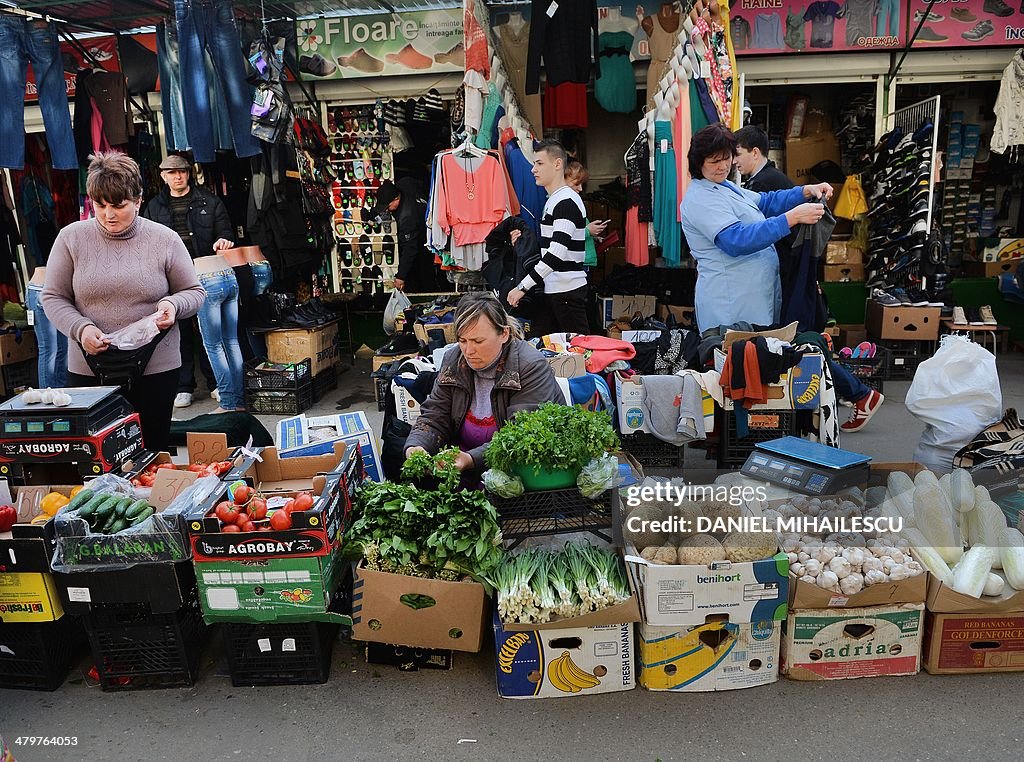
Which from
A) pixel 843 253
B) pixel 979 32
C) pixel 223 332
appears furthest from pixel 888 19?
pixel 223 332

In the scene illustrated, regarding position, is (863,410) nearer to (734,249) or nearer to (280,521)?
(734,249)

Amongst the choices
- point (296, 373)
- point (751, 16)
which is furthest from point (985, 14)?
point (296, 373)

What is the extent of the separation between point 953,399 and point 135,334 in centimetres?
395

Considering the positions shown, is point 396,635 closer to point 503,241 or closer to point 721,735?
point 721,735

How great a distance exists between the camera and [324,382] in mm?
7328

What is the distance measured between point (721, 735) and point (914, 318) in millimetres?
5453

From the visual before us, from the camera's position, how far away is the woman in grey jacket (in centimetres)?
336

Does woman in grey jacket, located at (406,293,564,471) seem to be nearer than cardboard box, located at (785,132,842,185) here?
Yes

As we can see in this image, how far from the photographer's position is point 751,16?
7.03 m

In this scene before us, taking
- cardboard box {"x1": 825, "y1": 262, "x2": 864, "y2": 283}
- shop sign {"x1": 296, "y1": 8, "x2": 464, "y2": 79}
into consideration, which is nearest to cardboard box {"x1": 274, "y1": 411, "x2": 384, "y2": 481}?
shop sign {"x1": 296, "y1": 8, "x2": 464, "y2": 79}

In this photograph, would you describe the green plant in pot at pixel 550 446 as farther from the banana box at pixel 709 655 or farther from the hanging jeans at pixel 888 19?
the hanging jeans at pixel 888 19

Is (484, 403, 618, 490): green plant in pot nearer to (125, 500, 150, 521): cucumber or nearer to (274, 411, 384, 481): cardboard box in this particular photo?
(274, 411, 384, 481): cardboard box

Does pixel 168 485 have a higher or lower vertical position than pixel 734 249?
lower

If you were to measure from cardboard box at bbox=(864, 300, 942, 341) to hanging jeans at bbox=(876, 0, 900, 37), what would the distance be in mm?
2427
